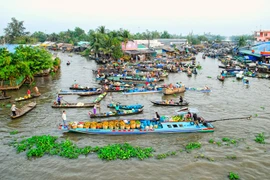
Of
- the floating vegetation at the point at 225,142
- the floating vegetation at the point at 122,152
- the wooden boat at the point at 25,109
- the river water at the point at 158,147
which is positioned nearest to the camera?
the river water at the point at 158,147

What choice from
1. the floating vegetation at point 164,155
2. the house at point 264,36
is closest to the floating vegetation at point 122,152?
the floating vegetation at point 164,155

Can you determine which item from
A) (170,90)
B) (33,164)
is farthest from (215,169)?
(170,90)

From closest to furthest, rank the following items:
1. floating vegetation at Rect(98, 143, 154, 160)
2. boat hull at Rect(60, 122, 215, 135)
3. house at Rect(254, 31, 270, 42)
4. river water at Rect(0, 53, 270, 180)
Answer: river water at Rect(0, 53, 270, 180) → floating vegetation at Rect(98, 143, 154, 160) → boat hull at Rect(60, 122, 215, 135) → house at Rect(254, 31, 270, 42)

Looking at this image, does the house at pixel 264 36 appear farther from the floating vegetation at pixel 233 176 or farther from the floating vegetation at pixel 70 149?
the floating vegetation at pixel 70 149

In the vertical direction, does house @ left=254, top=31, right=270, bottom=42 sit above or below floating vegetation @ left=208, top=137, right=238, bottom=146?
above

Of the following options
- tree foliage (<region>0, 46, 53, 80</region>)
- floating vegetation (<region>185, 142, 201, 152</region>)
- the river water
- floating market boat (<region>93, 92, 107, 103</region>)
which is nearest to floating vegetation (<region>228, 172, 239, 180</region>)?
the river water

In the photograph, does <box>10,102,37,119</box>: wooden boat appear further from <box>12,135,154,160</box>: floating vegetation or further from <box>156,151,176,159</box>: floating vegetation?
<box>156,151,176,159</box>: floating vegetation

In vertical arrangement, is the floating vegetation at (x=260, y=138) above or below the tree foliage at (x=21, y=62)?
below
